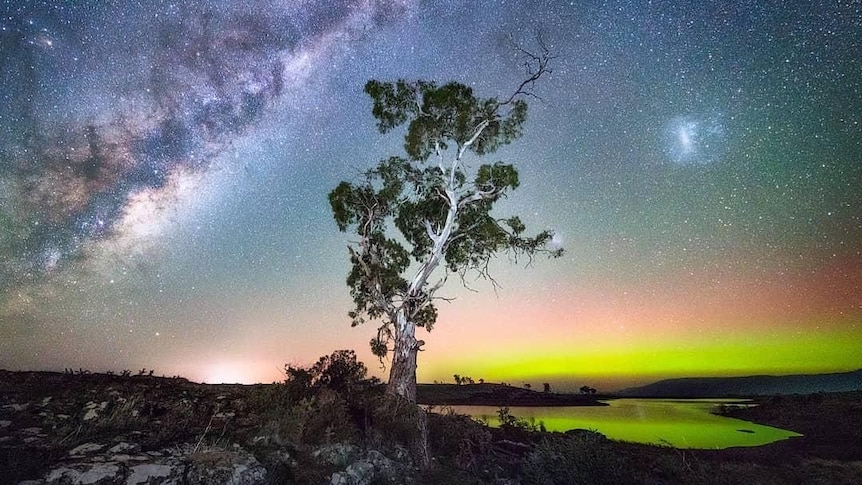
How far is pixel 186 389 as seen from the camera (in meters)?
15.1

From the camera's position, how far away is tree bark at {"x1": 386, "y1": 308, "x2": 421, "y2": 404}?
53.4 ft

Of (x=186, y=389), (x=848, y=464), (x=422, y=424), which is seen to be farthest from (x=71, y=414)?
(x=848, y=464)

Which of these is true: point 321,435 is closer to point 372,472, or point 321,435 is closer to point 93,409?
point 372,472

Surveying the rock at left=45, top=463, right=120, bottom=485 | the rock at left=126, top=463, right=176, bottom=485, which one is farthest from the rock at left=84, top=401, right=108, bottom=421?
the rock at left=126, top=463, right=176, bottom=485

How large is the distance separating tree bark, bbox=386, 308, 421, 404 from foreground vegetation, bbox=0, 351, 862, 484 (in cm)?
72

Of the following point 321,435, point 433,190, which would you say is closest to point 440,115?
point 433,190

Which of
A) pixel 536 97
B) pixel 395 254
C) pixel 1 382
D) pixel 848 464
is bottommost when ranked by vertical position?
pixel 848 464

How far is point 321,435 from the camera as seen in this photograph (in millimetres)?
10961

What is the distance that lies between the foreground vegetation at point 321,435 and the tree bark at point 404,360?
0.72 metres

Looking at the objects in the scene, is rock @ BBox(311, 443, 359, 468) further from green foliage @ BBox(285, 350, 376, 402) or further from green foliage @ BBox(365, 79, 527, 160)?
green foliage @ BBox(365, 79, 527, 160)

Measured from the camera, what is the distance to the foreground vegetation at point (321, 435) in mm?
9281

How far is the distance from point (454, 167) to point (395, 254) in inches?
217

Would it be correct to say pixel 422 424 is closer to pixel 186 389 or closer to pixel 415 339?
pixel 415 339

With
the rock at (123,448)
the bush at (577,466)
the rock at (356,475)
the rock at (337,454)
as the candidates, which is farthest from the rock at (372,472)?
the rock at (123,448)
